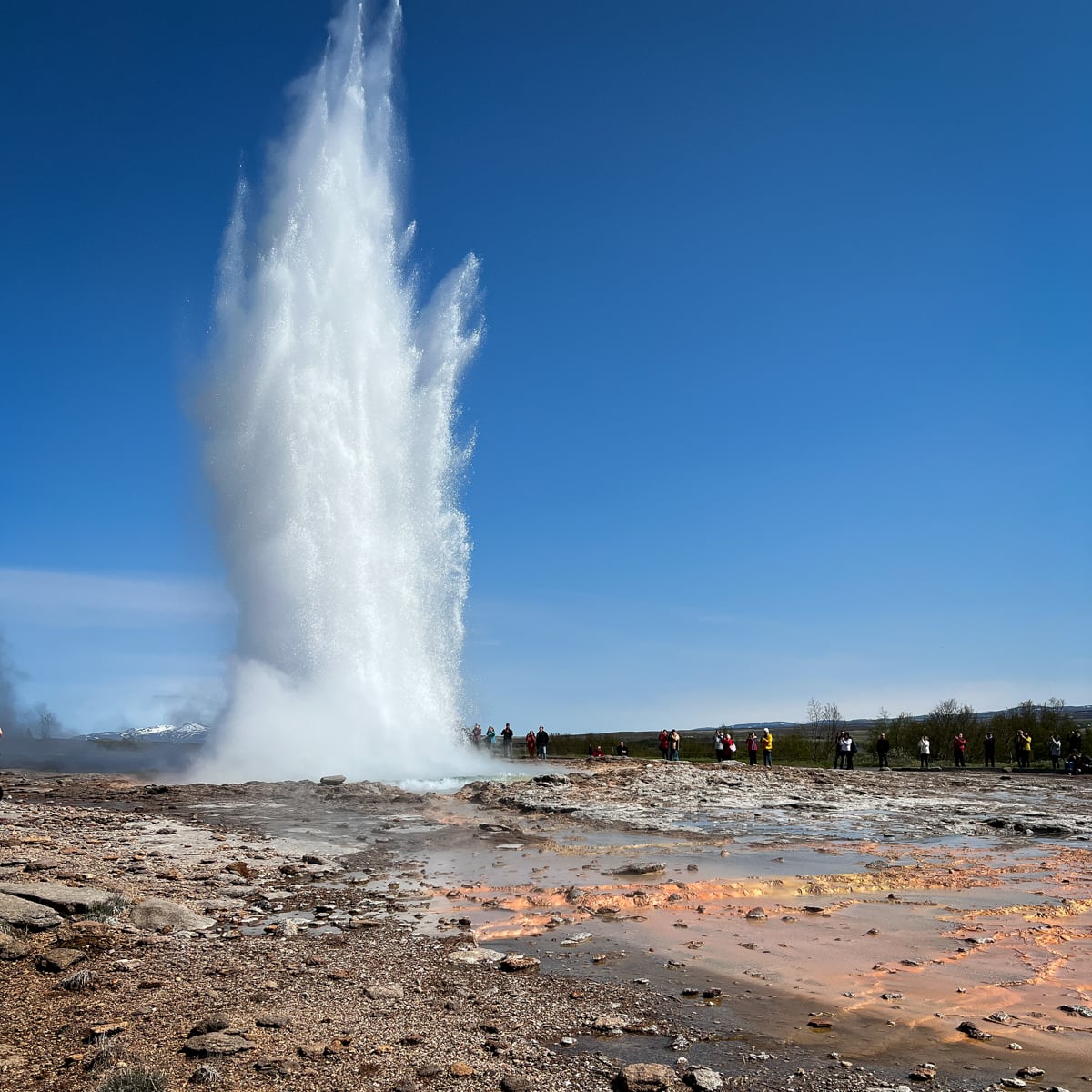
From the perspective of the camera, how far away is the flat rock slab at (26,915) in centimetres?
784

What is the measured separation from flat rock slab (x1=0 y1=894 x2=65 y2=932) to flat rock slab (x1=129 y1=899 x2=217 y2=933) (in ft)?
2.49

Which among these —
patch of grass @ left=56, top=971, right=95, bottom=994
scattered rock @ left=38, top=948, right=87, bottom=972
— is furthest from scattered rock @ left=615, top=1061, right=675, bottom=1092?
scattered rock @ left=38, top=948, right=87, bottom=972

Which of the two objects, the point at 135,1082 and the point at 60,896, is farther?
the point at 60,896

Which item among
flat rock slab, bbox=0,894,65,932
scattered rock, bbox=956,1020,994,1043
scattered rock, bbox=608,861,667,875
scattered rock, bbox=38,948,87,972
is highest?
flat rock slab, bbox=0,894,65,932

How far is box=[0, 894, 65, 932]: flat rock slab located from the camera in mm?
7836

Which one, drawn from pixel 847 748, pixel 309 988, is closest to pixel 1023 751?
pixel 847 748

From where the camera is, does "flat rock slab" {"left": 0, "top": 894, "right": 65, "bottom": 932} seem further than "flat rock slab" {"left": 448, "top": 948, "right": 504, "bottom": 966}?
Yes

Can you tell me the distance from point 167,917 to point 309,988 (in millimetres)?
2943

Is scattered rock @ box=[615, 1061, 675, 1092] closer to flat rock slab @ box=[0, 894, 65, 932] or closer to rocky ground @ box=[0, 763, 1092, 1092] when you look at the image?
rocky ground @ box=[0, 763, 1092, 1092]

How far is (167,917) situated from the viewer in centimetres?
873

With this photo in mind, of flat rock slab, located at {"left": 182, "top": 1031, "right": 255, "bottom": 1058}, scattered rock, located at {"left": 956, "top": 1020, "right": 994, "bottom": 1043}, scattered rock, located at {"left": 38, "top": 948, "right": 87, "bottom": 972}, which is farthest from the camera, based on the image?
scattered rock, located at {"left": 38, "top": 948, "right": 87, "bottom": 972}

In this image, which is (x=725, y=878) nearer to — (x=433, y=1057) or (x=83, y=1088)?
(x=433, y=1057)

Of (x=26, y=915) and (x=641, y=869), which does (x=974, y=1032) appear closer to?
(x=641, y=869)

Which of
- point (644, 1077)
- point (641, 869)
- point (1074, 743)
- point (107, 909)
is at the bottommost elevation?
point (641, 869)
